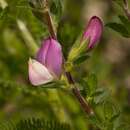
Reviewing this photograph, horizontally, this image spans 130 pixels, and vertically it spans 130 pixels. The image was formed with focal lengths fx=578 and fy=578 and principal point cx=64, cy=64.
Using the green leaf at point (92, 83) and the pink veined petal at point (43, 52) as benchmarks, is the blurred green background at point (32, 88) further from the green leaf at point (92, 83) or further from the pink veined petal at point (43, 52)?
the pink veined petal at point (43, 52)

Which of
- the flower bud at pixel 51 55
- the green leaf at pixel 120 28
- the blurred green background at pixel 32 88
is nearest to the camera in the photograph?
the flower bud at pixel 51 55

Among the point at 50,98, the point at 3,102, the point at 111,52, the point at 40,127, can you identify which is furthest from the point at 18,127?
the point at 111,52

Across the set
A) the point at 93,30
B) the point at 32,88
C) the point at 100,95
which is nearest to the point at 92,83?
the point at 100,95

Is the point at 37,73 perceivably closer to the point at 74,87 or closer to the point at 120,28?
the point at 74,87

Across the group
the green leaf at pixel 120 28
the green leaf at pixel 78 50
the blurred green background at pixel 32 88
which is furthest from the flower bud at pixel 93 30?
the blurred green background at pixel 32 88

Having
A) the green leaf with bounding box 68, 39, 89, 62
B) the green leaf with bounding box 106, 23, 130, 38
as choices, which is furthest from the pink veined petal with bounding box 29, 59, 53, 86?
the green leaf with bounding box 106, 23, 130, 38

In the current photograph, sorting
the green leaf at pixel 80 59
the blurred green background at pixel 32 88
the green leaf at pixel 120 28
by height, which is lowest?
the blurred green background at pixel 32 88
